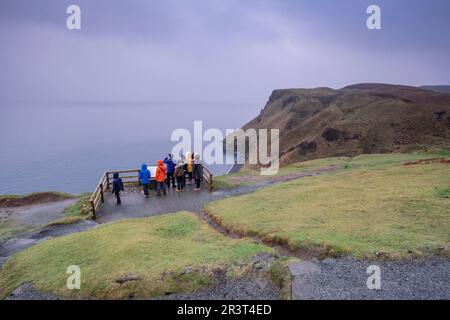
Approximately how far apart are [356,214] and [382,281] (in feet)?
22.2

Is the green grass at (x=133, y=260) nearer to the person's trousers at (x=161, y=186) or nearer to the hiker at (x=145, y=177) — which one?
the hiker at (x=145, y=177)

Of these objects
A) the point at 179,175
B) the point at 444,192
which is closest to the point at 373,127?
the point at 444,192

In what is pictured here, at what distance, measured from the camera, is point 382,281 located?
34.6ft

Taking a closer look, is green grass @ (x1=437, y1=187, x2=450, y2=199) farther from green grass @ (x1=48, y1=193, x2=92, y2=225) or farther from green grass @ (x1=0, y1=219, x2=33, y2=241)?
green grass @ (x1=0, y1=219, x2=33, y2=241)

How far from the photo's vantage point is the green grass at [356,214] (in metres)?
13.1

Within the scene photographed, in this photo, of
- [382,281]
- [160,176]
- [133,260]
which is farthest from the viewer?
[160,176]

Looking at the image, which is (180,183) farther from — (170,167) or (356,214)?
(356,214)

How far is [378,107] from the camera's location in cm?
7631

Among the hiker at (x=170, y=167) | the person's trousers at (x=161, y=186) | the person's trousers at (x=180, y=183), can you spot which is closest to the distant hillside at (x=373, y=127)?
the person's trousers at (x=180, y=183)

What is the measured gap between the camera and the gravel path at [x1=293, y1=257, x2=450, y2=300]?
384 inches
